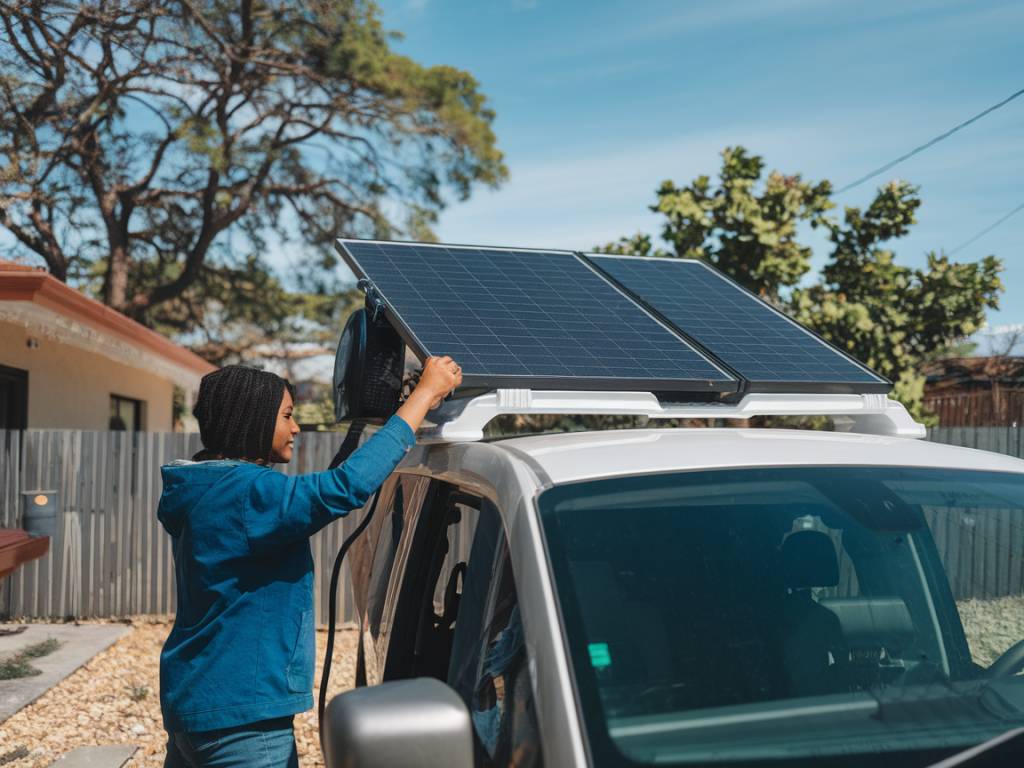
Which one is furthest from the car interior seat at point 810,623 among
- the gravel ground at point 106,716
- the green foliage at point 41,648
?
the green foliage at point 41,648

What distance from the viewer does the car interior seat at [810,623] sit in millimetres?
2072

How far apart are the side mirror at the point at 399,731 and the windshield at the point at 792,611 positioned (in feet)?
0.75

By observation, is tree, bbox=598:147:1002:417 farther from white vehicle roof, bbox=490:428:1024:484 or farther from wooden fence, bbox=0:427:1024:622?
white vehicle roof, bbox=490:428:1024:484

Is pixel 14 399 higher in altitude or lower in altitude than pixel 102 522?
higher

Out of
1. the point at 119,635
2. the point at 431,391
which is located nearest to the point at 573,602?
the point at 431,391

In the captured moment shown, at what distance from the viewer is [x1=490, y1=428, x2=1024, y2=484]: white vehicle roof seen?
2.30m

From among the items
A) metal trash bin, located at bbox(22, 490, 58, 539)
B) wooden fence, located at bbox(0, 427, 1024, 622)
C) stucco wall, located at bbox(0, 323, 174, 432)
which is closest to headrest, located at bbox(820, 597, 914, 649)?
wooden fence, located at bbox(0, 427, 1024, 622)

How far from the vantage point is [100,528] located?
34.1 feet

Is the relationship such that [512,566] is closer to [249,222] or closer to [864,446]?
[864,446]

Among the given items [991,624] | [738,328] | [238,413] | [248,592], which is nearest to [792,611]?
[991,624]

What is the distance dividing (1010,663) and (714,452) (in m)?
0.85

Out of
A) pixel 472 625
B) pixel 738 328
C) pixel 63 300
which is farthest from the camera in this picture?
pixel 63 300

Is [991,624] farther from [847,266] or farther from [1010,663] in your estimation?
[847,266]

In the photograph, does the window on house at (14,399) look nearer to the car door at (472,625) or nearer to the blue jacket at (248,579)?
the car door at (472,625)
